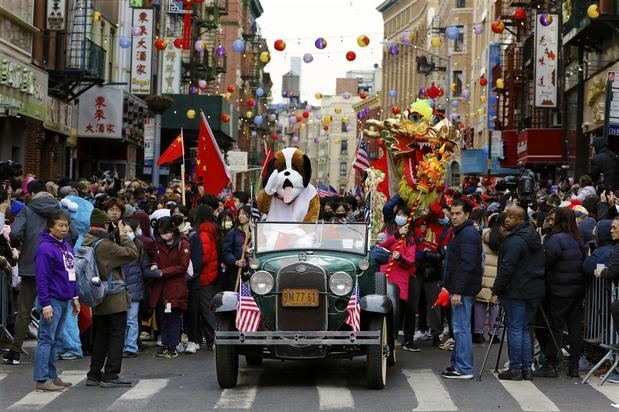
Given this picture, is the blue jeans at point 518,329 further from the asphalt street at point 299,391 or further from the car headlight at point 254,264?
the car headlight at point 254,264

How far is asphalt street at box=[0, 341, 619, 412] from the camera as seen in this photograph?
11.7 metres

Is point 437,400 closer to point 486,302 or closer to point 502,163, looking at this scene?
point 486,302

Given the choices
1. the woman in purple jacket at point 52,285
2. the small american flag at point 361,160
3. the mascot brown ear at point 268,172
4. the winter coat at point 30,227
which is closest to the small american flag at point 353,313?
the woman in purple jacket at point 52,285

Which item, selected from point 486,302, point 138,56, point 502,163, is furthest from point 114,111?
point 486,302

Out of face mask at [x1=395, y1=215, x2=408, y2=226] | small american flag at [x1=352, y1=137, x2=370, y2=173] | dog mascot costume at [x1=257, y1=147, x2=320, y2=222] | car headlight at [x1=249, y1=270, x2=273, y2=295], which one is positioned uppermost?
small american flag at [x1=352, y1=137, x2=370, y2=173]

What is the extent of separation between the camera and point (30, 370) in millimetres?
14125

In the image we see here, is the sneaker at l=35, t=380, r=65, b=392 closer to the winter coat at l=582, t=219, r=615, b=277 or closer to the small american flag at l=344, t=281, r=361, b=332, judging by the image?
the small american flag at l=344, t=281, r=361, b=332

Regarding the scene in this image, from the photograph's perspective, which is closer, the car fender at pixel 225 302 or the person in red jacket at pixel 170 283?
the car fender at pixel 225 302

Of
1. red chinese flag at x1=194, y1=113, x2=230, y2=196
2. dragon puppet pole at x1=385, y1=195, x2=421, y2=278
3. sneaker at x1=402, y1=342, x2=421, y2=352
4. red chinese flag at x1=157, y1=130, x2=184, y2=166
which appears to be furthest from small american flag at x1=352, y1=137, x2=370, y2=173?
sneaker at x1=402, y1=342, x2=421, y2=352

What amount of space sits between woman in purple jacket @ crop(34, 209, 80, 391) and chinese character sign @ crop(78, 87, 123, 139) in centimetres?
2558

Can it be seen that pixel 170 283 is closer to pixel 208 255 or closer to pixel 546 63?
pixel 208 255

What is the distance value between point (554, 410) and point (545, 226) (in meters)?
4.59

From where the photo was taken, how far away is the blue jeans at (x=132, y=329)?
15594mm

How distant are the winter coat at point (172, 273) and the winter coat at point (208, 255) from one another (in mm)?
620
